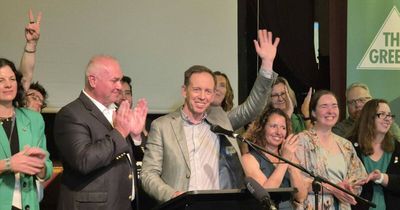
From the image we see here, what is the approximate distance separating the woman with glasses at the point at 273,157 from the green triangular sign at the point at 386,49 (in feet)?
6.71

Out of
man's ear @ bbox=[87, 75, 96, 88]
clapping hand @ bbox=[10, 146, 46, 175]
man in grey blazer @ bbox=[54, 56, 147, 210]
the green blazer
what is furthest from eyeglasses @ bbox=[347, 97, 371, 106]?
clapping hand @ bbox=[10, 146, 46, 175]

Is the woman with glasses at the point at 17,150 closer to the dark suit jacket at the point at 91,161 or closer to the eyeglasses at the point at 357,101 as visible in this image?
the dark suit jacket at the point at 91,161

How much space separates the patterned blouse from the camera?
3.31 m

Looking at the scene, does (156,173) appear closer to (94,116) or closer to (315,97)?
(94,116)

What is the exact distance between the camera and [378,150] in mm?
3828

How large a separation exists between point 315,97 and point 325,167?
0.46m

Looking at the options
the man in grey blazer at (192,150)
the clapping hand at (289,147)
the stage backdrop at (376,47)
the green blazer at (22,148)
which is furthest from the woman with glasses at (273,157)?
the stage backdrop at (376,47)

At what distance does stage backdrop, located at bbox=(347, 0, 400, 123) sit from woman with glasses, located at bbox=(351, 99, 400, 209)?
4.20 ft

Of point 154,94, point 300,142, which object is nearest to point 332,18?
point 154,94

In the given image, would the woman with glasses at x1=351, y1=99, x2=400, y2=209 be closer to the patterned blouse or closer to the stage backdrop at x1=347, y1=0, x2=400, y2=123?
the patterned blouse

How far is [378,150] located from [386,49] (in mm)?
1572

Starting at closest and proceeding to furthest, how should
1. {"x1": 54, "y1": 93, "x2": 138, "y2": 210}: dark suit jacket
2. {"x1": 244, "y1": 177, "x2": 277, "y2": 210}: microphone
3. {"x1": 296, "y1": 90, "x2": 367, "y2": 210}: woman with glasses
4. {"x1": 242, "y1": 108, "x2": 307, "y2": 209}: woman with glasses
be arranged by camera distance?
{"x1": 244, "y1": 177, "x2": 277, "y2": 210}: microphone → {"x1": 54, "y1": 93, "x2": 138, "y2": 210}: dark suit jacket → {"x1": 242, "y1": 108, "x2": 307, "y2": 209}: woman with glasses → {"x1": 296, "y1": 90, "x2": 367, "y2": 210}: woman with glasses

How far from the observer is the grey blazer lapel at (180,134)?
279 centimetres

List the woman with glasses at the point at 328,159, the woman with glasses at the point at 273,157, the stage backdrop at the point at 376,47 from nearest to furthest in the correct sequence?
the woman with glasses at the point at 273,157 → the woman with glasses at the point at 328,159 → the stage backdrop at the point at 376,47
